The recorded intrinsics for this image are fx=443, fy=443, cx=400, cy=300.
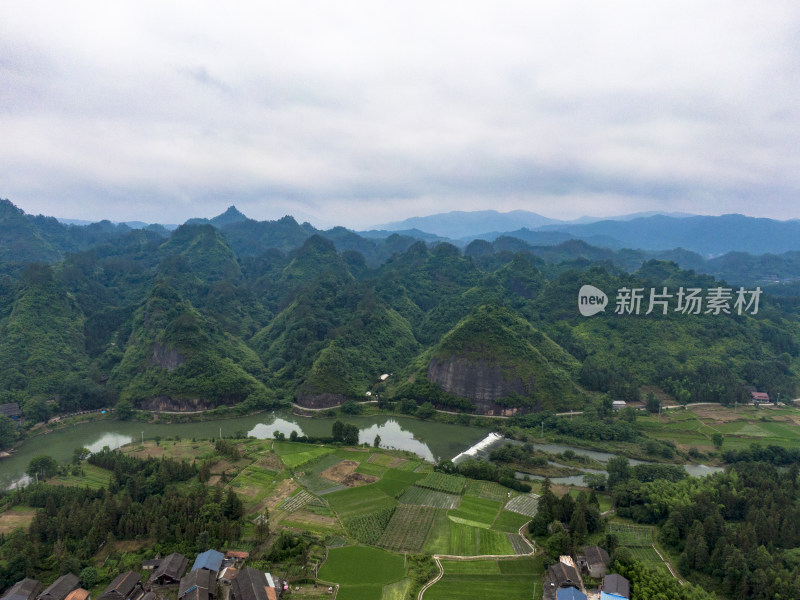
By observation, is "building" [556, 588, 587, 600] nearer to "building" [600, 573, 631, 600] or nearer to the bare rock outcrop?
"building" [600, 573, 631, 600]

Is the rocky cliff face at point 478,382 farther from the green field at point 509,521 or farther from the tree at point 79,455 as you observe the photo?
the tree at point 79,455

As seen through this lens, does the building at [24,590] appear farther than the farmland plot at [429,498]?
No

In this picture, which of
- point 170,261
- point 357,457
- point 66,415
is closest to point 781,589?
point 357,457

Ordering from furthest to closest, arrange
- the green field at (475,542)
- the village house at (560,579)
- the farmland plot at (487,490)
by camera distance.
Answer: the farmland plot at (487,490)
the green field at (475,542)
the village house at (560,579)

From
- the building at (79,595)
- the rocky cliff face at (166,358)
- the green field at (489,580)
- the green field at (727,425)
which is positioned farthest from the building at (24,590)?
the green field at (727,425)

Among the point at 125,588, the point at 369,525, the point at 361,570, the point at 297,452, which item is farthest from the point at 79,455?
the point at 361,570

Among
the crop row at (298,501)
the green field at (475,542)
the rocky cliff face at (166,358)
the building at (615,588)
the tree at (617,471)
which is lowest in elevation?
the crop row at (298,501)

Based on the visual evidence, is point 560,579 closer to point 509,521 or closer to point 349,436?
point 509,521
